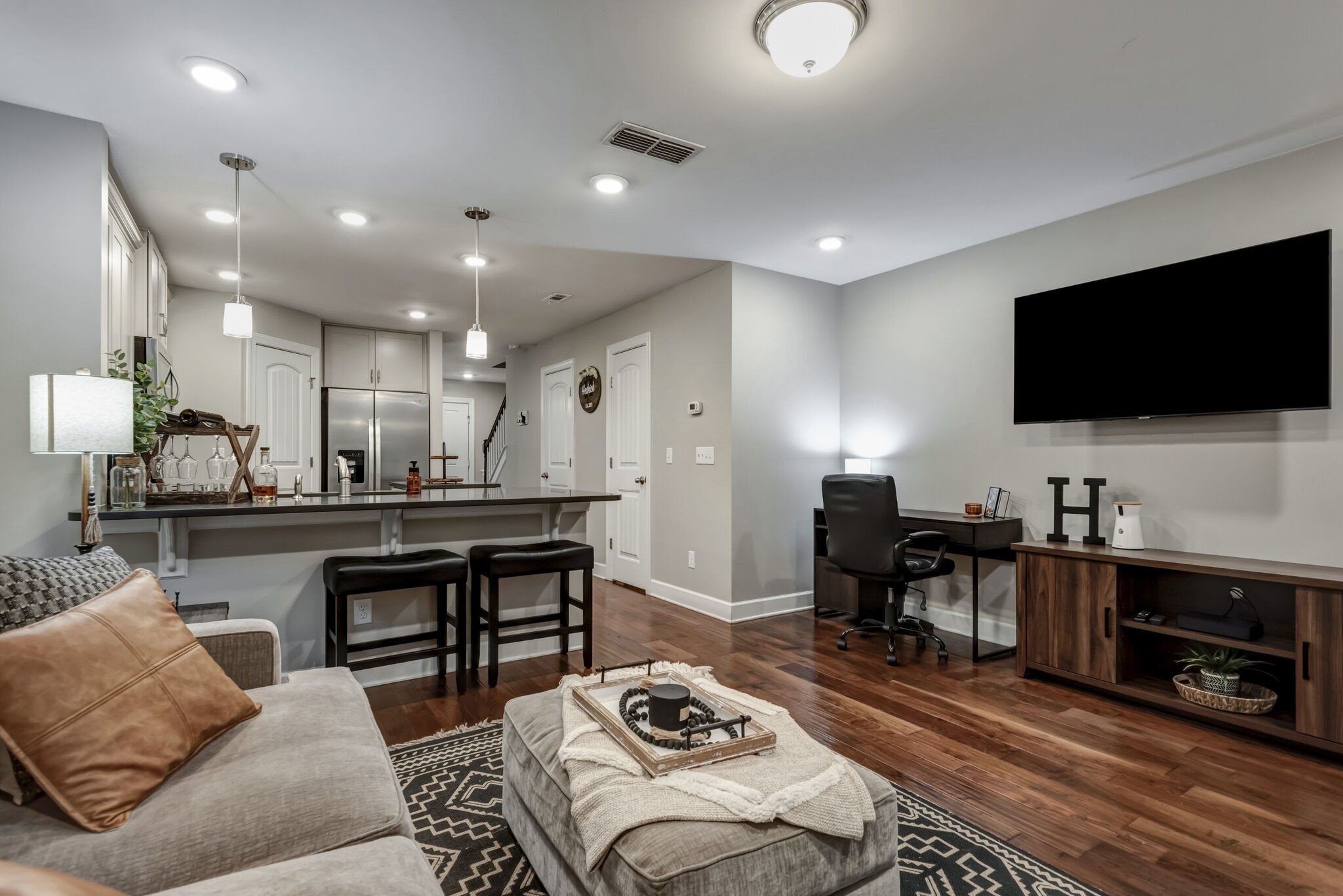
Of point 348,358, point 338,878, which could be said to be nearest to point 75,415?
point 338,878

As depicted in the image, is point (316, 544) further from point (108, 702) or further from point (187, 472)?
point (108, 702)

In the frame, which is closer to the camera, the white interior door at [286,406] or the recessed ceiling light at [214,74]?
the recessed ceiling light at [214,74]

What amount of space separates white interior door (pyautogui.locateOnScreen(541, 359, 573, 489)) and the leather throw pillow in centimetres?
519

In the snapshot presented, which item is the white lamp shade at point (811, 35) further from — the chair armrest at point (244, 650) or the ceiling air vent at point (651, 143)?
the chair armrest at point (244, 650)

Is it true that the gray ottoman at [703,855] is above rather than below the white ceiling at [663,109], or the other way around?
below

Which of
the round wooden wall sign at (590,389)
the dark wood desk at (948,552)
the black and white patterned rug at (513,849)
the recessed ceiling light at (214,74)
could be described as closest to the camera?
the black and white patterned rug at (513,849)

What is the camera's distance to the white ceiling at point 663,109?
2002 mm

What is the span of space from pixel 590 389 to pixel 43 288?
417 cm

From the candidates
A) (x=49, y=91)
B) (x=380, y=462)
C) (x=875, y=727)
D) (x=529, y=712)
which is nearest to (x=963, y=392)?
(x=875, y=727)

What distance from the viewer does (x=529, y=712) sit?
1.78 metres

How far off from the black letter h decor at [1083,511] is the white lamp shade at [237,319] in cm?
398

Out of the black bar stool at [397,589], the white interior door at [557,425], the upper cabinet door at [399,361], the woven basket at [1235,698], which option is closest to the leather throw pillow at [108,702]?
the black bar stool at [397,589]

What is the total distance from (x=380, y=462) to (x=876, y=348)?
491 centimetres

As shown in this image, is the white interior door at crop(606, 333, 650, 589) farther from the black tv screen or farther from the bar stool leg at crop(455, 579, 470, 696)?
the black tv screen
